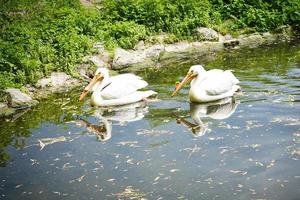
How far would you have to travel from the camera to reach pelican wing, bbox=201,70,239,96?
37.3ft

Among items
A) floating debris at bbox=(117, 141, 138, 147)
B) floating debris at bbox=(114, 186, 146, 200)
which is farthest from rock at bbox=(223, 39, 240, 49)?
floating debris at bbox=(114, 186, 146, 200)

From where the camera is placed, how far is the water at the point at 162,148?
777 centimetres

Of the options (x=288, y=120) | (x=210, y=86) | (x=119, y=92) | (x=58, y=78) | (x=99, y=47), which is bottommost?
(x=58, y=78)

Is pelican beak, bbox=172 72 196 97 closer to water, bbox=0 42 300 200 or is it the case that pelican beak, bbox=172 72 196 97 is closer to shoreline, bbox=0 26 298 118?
water, bbox=0 42 300 200

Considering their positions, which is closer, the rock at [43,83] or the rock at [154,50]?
the rock at [43,83]

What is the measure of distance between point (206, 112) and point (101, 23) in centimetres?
778

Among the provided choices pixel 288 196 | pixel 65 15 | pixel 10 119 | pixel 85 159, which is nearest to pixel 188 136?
pixel 85 159

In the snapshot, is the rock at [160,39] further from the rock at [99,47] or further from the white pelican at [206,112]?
the white pelican at [206,112]

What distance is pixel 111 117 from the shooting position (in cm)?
1134

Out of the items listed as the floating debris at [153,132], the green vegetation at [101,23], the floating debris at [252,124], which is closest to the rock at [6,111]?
the green vegetation at [101,23]

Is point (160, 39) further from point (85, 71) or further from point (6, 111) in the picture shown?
point (6, 111)

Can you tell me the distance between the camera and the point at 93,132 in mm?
10508

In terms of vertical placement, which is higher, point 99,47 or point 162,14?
point 162,14

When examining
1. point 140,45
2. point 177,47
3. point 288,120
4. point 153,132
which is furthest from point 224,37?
point 153,132
